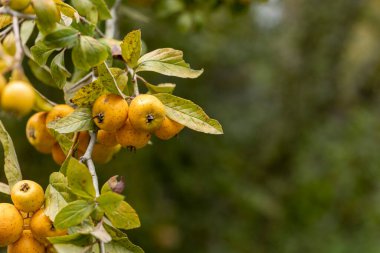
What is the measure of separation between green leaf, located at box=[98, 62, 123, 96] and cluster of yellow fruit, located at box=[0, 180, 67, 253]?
8.1 inches

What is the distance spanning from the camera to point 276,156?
364 centimetres

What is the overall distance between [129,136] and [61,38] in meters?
0.22

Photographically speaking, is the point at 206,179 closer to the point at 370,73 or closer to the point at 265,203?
the point at 265,203

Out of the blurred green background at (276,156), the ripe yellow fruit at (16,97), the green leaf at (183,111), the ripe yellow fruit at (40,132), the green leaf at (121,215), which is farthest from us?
the blurred green background at (276,156)

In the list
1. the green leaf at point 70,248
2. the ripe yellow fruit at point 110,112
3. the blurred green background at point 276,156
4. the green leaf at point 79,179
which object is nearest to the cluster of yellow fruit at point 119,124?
the ripe yellow fruit at point 110,112

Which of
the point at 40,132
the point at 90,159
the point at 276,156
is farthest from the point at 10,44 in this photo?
the point at 276,156

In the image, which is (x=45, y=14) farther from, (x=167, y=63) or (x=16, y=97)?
(x=167, y=63)

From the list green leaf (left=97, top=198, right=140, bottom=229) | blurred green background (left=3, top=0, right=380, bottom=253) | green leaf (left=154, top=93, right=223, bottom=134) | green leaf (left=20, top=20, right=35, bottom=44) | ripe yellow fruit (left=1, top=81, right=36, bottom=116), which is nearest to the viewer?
ripe yellow fruit (left=1, top=81, right=36, bottom=116)

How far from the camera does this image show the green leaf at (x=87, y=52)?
88 cm

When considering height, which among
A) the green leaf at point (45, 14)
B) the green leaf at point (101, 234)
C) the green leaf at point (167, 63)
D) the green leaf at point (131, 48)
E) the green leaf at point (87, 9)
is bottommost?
the green leaf at point (101, 234)

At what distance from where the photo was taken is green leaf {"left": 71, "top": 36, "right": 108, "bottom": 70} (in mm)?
876

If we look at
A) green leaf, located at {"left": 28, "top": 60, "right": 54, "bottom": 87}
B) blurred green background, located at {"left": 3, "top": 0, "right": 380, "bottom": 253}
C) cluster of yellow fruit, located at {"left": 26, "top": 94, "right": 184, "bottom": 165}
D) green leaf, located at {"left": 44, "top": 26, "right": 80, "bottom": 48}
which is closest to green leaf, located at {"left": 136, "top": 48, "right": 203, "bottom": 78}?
cluster of yellow fruit, located at {"left": 26, "top": 94, "right": 184, "bottom": 165}

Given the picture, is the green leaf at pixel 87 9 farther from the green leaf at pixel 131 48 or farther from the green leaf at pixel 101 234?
the green leaf at pixel 101 234

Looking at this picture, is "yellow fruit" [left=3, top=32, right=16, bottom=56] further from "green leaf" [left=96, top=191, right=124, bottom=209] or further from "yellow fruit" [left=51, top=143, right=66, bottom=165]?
"green leaf" [left=96, top=191, right=124, bottom=209]
